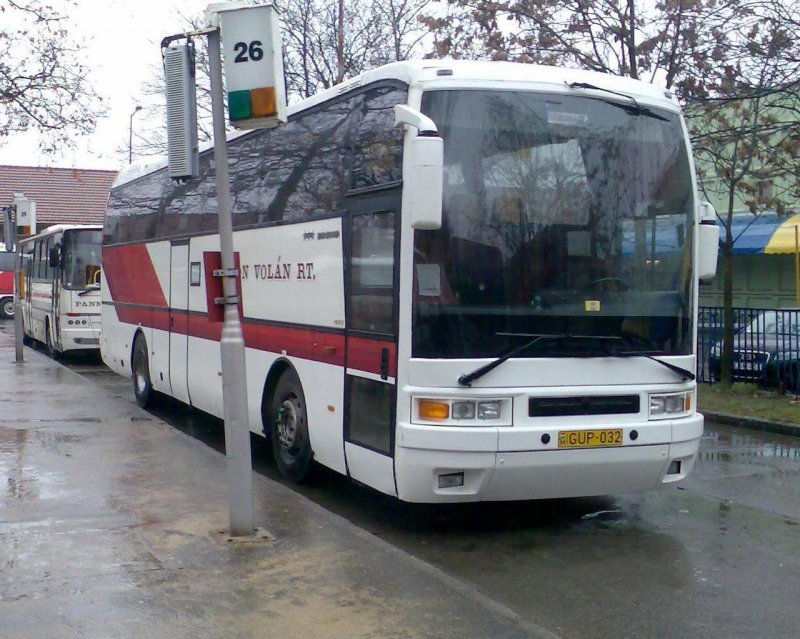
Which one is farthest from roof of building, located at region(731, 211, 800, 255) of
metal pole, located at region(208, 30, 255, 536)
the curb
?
metal pole, located at region(208, 30, 255, 536)

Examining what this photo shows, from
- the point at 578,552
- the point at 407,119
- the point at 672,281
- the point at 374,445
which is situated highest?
the point at 407,119

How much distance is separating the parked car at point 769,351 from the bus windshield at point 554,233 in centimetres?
843

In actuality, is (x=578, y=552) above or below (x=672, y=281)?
below

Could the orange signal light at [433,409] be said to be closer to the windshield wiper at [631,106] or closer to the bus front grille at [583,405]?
the bus front grille at [583,405]

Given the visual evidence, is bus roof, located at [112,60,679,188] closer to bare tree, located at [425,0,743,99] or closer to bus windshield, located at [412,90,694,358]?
bus windshield, located at [412,90,694,358]

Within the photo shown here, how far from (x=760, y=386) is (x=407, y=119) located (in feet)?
36.6

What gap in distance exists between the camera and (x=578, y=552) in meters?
7.40

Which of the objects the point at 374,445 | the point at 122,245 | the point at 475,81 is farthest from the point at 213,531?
the point at 122,245

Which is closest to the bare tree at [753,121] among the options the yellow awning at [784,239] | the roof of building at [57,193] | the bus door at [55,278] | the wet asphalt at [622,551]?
the wet asphalt at [622,551]

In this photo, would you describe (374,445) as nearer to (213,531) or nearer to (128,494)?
(213,531)

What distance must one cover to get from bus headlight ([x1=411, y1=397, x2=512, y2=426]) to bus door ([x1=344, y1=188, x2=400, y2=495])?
0.27m

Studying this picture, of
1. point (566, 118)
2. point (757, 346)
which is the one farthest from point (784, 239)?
point (566, 118)

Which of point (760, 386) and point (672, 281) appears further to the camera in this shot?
point (760, 386)

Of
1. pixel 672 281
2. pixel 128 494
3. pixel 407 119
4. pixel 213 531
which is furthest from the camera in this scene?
pixel 128 494
